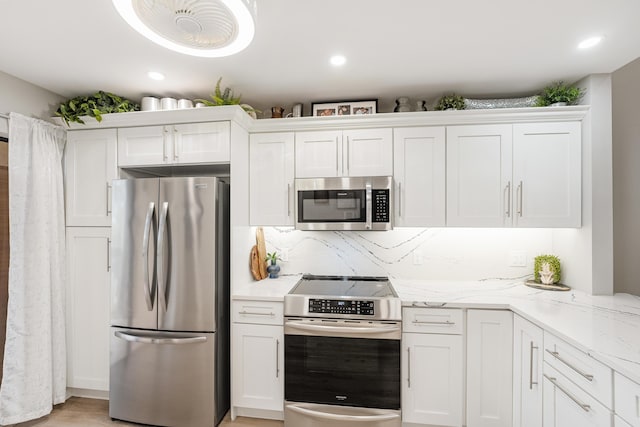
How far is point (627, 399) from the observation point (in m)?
1.11

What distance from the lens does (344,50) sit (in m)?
1.83

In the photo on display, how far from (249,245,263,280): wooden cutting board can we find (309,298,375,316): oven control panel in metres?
0.72

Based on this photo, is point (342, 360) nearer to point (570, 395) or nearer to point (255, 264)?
point (255, 264)

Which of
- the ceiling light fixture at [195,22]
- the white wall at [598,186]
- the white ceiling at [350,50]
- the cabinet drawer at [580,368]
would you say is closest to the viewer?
the ceiling light fixture at [195,22]

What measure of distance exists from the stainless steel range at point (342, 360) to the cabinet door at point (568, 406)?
2.63 feet

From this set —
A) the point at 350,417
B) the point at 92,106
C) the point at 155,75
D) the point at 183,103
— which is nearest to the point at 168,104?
the point at 183,103

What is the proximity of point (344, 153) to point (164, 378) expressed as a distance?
2.13 meters

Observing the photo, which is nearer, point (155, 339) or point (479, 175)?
point (155, 339)

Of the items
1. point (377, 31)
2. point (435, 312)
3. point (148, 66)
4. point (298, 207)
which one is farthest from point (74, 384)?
point (377, 31)

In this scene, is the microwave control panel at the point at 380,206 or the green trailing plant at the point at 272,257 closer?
the microwave control panel at the point at 380,206

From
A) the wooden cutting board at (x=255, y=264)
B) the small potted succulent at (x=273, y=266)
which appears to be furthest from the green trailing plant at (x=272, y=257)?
the wooden cutting board at (x=255, y=264)

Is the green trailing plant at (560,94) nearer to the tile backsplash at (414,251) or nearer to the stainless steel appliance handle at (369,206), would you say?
the tile backsplash at (414,251)

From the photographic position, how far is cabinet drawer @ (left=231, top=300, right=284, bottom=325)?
7.07 feet

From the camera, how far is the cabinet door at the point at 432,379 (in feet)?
6.52
